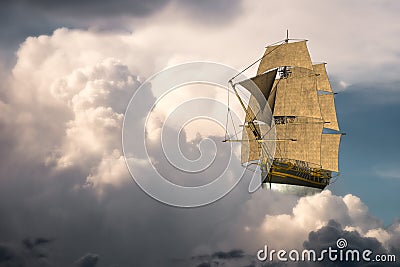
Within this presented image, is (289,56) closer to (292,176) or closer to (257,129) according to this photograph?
(257,129)

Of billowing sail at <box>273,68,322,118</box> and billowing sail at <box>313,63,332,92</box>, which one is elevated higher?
billowing sail at <box>313,63,332,92</box>

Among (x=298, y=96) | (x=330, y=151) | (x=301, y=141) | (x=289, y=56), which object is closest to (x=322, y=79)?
(x=298, y=96)

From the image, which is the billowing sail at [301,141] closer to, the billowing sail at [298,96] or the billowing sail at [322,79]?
the billowing sail at [298,96]

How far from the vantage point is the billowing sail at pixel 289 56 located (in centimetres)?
12356

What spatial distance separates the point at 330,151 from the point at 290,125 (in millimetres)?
14747

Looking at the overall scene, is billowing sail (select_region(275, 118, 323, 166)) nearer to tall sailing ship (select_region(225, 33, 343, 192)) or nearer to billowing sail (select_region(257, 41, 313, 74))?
tall sailing ship (select_region(225, 33, 343, 192))

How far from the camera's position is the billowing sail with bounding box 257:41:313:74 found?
124 metres

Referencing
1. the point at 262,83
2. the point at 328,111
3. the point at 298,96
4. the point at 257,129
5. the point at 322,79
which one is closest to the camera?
the point at 262,83

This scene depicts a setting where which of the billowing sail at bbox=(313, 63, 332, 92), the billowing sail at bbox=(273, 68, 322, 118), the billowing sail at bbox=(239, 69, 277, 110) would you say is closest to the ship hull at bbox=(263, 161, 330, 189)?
the billowing sail at bbox=(273, 68, 322, 118)

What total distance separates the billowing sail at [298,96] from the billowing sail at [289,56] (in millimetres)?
3054

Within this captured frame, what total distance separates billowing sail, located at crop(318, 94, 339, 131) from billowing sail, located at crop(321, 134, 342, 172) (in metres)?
4.44

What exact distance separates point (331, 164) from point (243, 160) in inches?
896

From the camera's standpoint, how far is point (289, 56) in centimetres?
12462

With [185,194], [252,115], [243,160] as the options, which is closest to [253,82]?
[252,115]
